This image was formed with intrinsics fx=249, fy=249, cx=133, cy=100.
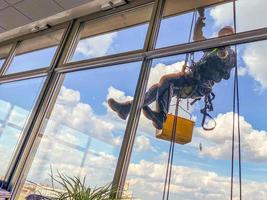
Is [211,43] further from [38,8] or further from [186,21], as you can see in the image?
[38,8]

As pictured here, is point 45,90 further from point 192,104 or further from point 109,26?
point 192,104

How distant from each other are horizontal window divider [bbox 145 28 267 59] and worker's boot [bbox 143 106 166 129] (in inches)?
26.6

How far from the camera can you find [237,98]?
235cm

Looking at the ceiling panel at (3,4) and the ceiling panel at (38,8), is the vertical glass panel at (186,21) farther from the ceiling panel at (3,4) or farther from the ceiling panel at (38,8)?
the ceiling panel at (3,4)

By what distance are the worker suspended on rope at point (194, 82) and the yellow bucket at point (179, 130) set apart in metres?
0.06

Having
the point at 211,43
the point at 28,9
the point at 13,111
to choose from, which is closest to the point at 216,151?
the point at 211,43

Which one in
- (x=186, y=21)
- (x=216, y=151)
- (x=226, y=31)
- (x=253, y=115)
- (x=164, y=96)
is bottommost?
(x=216, y=151)

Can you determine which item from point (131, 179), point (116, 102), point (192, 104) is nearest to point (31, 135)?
point (116, 102)

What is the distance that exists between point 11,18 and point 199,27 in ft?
10.5

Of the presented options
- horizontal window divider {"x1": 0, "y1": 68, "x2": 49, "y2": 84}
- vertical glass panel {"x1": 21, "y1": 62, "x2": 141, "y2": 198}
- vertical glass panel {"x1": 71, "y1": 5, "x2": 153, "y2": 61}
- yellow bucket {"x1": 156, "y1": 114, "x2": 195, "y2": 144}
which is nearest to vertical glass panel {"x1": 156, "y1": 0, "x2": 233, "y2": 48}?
vertical glass panel {"x1": 71, "y1": 5, "x2": 153, "y2": 61}

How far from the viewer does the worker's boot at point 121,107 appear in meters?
2.86

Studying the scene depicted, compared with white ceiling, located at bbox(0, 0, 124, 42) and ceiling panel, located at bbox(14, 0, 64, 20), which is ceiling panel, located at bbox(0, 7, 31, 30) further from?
ceiling panel, located at bbox(14, 0, 64, 20)

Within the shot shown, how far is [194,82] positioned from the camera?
8.83 ft

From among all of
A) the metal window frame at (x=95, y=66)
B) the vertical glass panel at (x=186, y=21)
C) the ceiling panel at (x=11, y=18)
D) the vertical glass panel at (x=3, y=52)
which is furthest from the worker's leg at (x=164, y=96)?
the vertical glass panel at (x=3, y=52)
